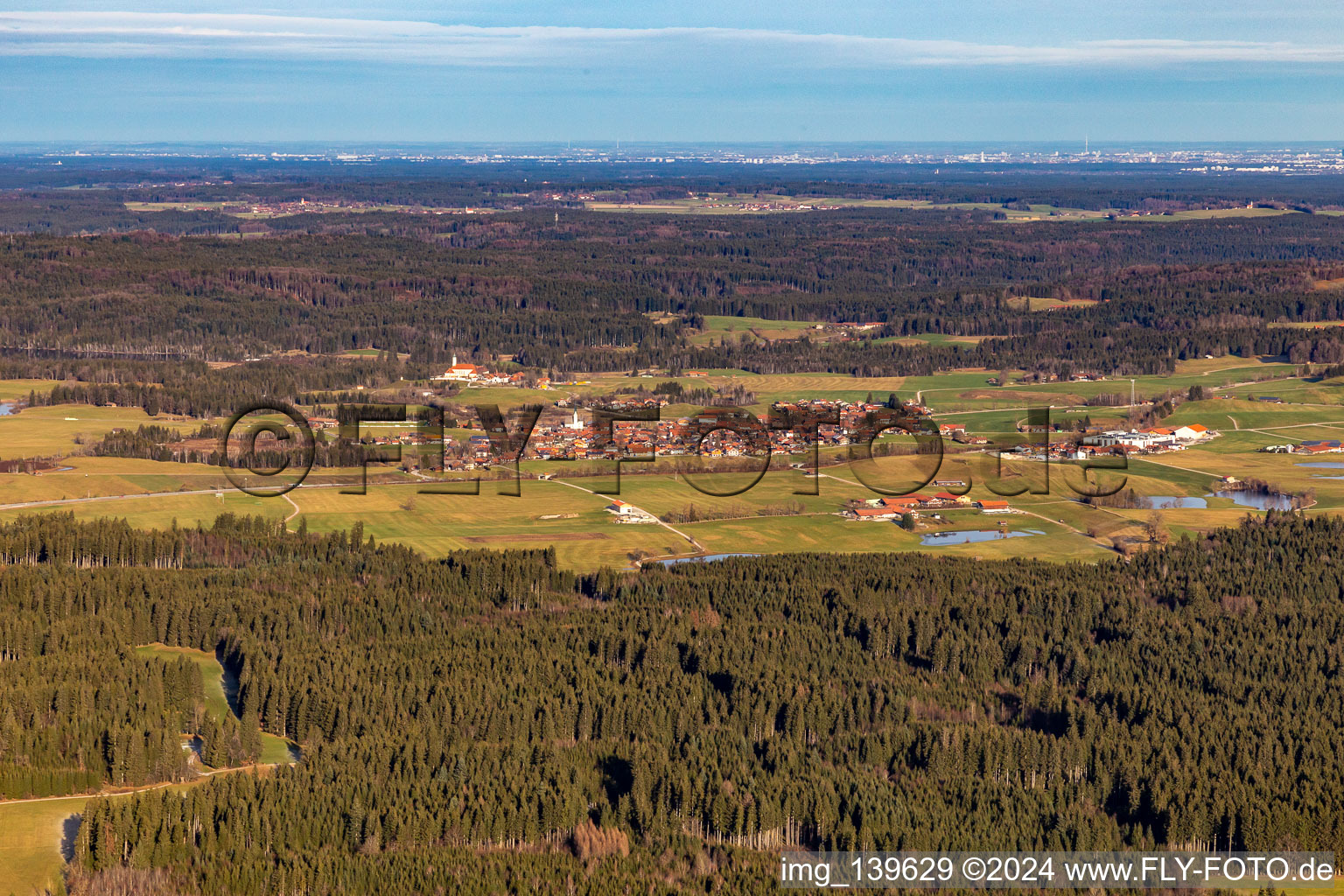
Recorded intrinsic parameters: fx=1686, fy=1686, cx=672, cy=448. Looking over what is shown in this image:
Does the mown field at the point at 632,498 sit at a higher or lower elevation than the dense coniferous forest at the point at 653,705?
lower

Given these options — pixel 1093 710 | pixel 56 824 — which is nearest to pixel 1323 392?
pixel 1093 710

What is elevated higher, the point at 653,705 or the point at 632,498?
the point at 653,705

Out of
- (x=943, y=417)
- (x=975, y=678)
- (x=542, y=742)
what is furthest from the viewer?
(x=943, y=417)

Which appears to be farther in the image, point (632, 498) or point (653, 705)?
point (632, 498)

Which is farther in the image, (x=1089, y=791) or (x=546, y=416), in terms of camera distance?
(x=546, y=416)

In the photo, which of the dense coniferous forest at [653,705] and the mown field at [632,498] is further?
the mown field at [632,498]

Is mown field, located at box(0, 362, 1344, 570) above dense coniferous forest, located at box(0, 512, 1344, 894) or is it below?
below

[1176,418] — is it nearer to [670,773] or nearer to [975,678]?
[975,678]

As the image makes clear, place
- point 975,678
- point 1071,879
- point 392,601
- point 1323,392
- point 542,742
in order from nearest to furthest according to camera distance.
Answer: point 1071,879 < point 542,742 < point 975,678 < point 392,601 < point 1323,392
